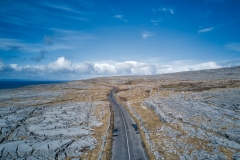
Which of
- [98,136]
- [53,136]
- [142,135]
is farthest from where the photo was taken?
[142,135]

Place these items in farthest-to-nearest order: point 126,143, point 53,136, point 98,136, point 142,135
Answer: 1. point 142,135
2. point 98,136
3. point 53,136
4. point 126,143

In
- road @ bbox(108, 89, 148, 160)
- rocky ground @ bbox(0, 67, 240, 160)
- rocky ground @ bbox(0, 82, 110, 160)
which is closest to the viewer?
rocky ground @ bbox(0, 67, 240, 160)

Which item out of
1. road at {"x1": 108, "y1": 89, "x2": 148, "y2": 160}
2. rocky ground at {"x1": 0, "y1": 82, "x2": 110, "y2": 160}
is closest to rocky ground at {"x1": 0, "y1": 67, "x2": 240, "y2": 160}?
rocky ground at {"x1": 0, "y1": 82, "x2": 110, "y2": 160}

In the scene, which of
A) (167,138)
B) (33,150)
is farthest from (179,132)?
(33,150)

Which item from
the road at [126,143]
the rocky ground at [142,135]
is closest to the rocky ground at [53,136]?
the rocky ground at [142,135]

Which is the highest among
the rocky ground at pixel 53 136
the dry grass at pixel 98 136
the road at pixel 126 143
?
the rocky ground at pixel 53 136

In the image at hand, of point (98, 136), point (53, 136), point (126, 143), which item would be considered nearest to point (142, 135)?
point (126, 143)

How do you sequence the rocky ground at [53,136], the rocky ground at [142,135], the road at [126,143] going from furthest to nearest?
the road at [126,143] → the rocky ground at [53,136] → the rocky ground at [142,135]

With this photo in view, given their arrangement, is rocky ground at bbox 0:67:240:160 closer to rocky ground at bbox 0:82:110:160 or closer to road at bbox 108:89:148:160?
rocky ground at bbox 0:82:110:160

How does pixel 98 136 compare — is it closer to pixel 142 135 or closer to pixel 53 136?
pixel 53 136

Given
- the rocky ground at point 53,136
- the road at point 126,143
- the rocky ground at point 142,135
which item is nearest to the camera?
the rocky ground at point 142,135

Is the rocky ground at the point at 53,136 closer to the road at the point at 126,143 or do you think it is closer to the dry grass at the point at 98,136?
the dry grass at the point at 98,136
